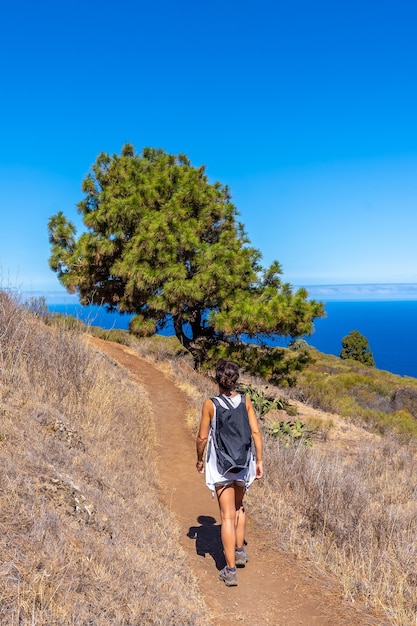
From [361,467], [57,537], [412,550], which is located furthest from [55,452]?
[361,467]

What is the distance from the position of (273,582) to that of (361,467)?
16.5 ft

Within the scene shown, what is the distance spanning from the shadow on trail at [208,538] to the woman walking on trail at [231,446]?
592 millimetres

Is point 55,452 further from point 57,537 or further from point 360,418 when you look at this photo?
point 360,418

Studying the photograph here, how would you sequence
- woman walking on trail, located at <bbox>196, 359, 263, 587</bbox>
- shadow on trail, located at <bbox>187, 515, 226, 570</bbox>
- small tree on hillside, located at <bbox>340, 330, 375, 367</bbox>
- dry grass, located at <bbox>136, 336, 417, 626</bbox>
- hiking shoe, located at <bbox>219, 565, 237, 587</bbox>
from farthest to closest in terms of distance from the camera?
small tree on hillside, located at <bbox>340, 330, 375, 367</bbox>
shadow on trail, located at <bbox>187, 515, 226, 570</bbox>
hiking shoe, located at <bbox>219, 565, 237, 587</bbox>
woman walking on trail, located at <bbox>196, 359, 263, 587</bbox>
dry grass, located at <bbox>136, 336, 417, 626</bbox>

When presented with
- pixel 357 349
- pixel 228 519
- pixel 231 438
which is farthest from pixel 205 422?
pixel 357 349

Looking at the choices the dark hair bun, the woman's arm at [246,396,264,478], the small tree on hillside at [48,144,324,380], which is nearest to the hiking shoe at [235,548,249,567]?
the woman's arm at [246,396,264,478]

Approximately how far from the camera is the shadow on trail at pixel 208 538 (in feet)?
15.7

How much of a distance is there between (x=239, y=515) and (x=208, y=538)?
Answer: 3.74 ft

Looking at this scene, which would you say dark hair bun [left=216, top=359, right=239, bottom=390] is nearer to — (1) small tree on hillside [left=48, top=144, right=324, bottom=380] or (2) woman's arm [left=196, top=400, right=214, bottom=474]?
(2) woman's arm [left=196, top=400, right=214, bottom=474]

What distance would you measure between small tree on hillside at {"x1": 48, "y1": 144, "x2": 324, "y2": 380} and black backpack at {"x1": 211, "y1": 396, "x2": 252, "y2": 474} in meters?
8.23

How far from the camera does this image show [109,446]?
20.2 ft

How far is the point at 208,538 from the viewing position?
5.22m

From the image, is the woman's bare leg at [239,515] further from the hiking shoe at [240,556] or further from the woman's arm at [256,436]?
the woman's arm at [256,436]

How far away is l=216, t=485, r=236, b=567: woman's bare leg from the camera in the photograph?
4094mm
